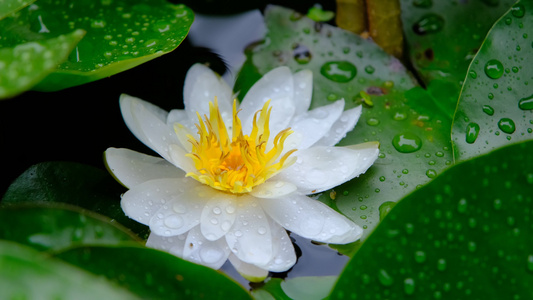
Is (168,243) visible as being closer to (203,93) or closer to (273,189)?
(273,189)

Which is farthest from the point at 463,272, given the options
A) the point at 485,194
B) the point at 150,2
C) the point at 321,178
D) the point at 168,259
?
the point at 150,2

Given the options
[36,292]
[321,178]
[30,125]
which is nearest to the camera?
[36,292]

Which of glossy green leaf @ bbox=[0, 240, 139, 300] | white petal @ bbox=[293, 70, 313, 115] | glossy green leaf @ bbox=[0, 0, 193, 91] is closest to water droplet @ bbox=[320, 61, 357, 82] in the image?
white petal @ bbox=[293, 70, 313, 115]

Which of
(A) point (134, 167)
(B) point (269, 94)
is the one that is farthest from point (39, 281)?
(B) point (269, 94)

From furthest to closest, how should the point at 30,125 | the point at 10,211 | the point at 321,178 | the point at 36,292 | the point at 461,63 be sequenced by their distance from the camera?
the point at 461,63
the point at 30,125
the point at 321,178
the point at 10,211
the point at 36,292

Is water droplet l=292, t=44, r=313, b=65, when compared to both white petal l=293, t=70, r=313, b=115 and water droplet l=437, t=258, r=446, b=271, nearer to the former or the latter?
white petal l=293, t=70, r=313, b=115

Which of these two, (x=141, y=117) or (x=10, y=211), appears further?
(x=141, y=117)

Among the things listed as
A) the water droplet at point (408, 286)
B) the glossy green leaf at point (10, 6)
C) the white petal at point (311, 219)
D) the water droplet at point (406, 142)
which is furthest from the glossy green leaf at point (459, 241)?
the glossy green leaf at point (10, 6)

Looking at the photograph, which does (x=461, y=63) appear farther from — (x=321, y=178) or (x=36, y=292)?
(x=36, y=292)
